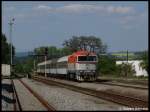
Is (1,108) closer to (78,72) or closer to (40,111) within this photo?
(40,111)

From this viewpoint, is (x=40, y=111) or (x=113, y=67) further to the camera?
(x=113, y=67)

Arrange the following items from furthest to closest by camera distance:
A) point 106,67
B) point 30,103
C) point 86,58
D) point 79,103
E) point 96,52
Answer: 1. point 96,52
2. point 106,67
3. point 86,58
4. point 30,103
5. point 79,103

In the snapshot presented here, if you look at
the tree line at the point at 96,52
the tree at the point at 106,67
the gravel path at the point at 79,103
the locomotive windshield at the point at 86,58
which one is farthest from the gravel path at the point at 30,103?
the tree at the point at 106,67

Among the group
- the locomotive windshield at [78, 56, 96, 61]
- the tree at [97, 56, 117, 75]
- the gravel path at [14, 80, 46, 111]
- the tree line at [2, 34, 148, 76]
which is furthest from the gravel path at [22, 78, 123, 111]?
the tree at [97, 56, 117, 75]

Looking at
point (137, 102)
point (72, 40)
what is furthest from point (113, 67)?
point (137, 102)

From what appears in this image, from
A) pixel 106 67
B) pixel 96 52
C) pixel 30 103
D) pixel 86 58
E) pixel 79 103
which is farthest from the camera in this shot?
pixel 96 52

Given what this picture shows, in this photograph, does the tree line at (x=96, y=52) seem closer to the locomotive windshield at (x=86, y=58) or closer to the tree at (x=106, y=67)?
the tree at (x=106, y=67)

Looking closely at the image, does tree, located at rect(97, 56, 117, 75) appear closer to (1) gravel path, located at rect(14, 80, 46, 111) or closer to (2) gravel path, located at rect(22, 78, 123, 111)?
(1) gravel path, located at rect(14, 80, 46, 111)

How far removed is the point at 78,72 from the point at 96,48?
85388 mm

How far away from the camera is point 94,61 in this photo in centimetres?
5000

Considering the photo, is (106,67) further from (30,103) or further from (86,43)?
(30,103)

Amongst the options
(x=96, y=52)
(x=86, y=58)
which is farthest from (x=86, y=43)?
(x=86, y=58)

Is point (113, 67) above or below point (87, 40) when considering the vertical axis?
below

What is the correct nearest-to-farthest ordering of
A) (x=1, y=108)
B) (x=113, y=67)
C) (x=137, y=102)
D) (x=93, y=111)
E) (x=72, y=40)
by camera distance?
(x=93, y=111) < (x=1, y=108) < (x=137, y=102) < (x=113, y=67) < (x=72, y=40)
